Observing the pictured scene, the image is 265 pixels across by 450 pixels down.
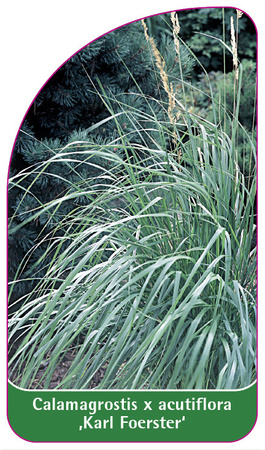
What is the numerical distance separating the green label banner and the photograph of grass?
4 cm

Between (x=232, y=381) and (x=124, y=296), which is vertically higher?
(x=124, y=296)

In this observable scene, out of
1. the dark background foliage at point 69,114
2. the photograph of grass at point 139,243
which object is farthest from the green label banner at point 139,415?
the dark background foliage at point 69,114

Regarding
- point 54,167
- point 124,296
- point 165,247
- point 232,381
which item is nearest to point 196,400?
point 232,381

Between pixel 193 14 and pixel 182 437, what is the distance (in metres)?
1.97

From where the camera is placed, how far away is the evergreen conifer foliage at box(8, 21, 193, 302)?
173 centimetres

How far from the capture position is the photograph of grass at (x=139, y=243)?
130 centimetres

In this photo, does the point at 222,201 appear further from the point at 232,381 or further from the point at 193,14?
the point at 193,14

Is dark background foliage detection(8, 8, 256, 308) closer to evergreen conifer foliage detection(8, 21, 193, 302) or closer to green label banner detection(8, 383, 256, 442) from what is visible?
evergreen conifer foliage detection(8, 21, 193, 302)

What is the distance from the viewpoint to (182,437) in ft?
4.44

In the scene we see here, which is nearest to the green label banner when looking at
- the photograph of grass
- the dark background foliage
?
the photograph of grass

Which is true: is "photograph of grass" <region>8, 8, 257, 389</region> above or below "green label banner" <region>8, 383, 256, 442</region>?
above

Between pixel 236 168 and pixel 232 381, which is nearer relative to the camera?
pixel 232 381

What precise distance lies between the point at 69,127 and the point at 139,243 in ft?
2.28

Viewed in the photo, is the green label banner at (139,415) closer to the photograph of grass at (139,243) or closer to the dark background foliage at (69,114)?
the photograph of grass at (139,243)
